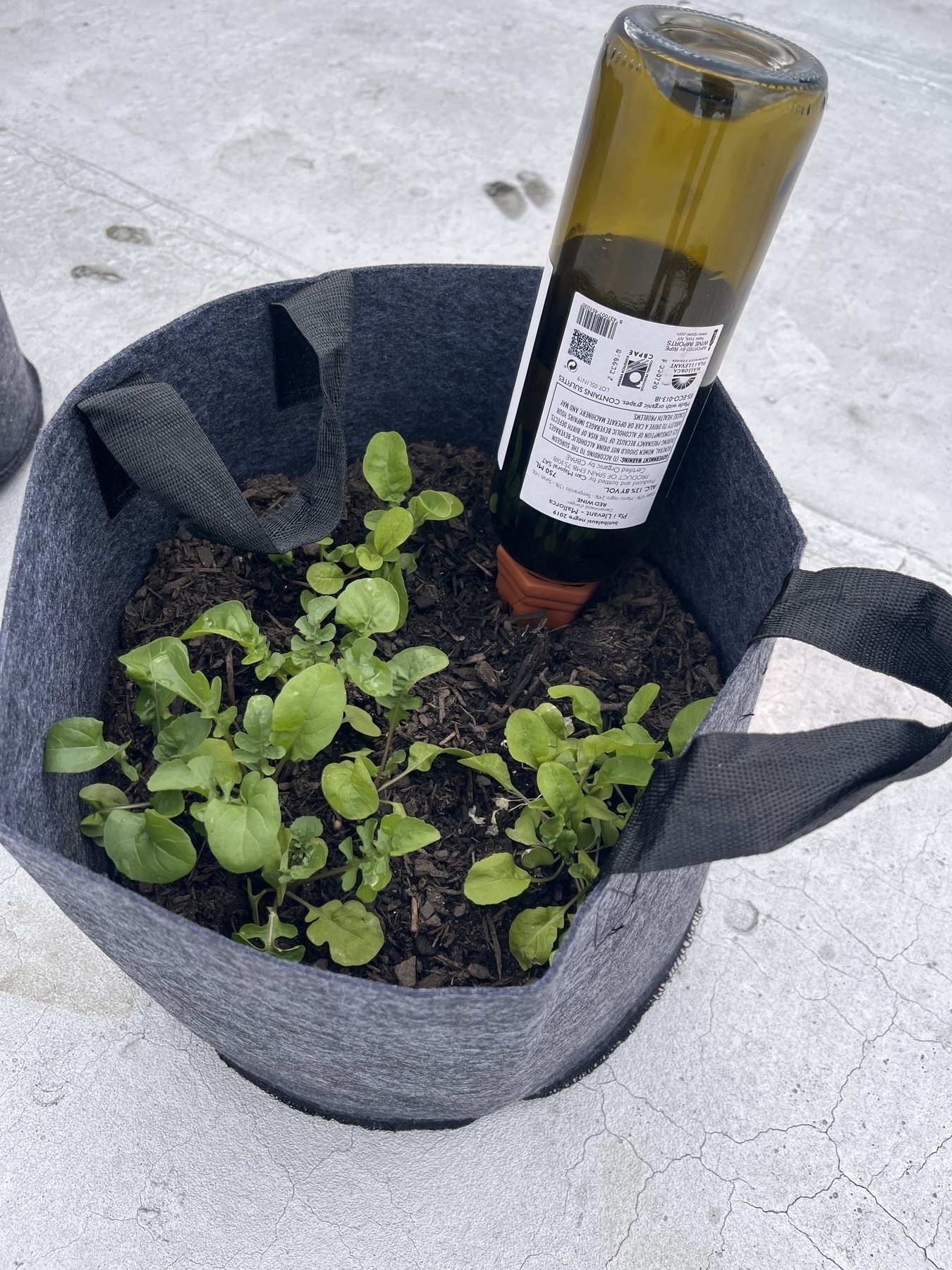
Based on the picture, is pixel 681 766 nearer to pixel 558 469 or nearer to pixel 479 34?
pixel 558 469

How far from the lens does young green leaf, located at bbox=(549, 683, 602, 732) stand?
1.81 ft

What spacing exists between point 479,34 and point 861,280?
79 cm

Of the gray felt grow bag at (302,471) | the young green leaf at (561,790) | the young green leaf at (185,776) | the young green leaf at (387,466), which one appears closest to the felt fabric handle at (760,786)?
the gray felt grow bag at (302,471)

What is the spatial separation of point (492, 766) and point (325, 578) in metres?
0.17

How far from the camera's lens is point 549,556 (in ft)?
1.96

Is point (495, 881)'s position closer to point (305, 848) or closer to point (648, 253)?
point (305, 848)

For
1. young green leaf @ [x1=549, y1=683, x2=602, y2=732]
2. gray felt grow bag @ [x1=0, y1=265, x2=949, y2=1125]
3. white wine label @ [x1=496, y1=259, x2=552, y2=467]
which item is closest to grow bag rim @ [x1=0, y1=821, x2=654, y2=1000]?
gray felt grow bag @ [x1=0, y1=265, x2=949, y2=1125]

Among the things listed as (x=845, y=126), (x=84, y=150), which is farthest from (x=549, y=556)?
(x=845, y=126)

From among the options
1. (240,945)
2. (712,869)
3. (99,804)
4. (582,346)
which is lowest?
(712,869)

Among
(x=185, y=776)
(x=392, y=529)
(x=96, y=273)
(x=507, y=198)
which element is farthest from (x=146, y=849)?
(x=507, y=198)

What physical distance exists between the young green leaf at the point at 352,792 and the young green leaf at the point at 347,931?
2.1 inches

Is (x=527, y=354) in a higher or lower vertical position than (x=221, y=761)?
higher

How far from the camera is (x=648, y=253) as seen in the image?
456 millimetres

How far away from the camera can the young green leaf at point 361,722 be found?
55 centimetres
